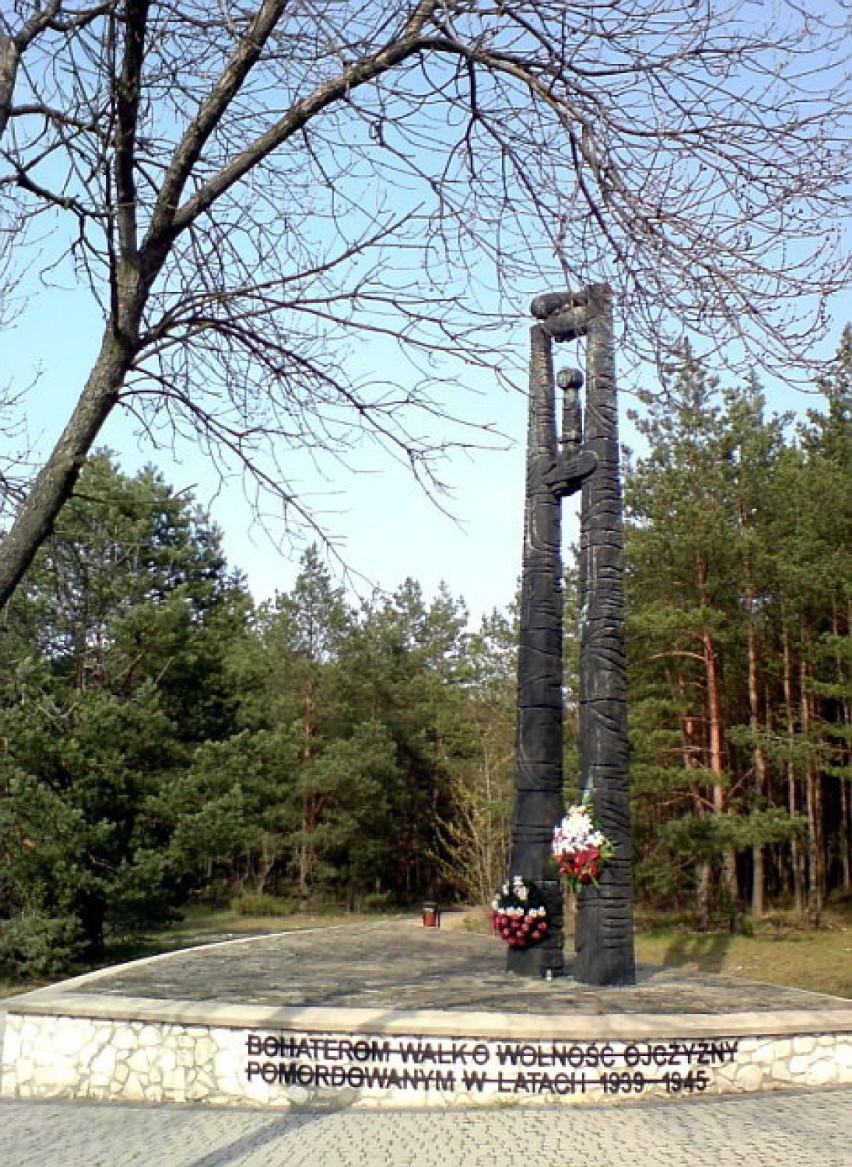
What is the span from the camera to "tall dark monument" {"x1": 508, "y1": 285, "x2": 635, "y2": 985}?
9.19 metres

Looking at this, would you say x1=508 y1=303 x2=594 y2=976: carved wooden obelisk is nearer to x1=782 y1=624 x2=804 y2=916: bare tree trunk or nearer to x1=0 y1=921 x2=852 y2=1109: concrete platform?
x1=0 y1=921 x2=852 y2=1109: concrete platform

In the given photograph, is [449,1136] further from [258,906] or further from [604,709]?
[258,906]

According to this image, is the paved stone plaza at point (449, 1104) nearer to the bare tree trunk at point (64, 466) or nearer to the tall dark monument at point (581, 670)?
the tall dark monument at point (581, 670)

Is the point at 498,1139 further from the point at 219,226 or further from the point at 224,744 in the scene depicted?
the point at 224,744

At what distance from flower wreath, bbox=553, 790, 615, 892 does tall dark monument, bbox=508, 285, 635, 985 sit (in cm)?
7

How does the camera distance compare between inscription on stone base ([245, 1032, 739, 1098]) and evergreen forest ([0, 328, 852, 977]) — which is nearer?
inscription on stone base ([245, 1032, 739, 1098])

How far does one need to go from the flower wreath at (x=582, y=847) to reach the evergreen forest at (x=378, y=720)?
2726mm

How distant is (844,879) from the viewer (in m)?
26.5

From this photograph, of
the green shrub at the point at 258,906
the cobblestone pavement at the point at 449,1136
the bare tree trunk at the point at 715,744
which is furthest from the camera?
the green shrub at the point at 258,906

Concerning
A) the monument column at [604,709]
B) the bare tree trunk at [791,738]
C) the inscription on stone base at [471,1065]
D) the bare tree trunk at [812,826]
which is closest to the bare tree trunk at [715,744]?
the bare tree trunk at [791,738]

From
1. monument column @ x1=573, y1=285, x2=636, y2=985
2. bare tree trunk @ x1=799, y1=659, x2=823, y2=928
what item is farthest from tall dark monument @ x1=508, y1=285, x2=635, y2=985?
bare tree trunk @ x1=799, y1=659, x2=823, y2=928

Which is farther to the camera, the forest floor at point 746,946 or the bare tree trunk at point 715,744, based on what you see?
the bare tree trunk at point 715,744

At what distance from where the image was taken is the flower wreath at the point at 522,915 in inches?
377

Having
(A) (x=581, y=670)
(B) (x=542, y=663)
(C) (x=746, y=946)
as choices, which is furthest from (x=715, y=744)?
(A) (x=581, y=670)
